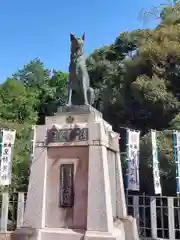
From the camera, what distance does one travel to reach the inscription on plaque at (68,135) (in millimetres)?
6957

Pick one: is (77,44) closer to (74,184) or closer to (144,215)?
(74,184)

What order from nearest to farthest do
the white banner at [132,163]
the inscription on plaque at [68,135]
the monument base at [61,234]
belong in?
1. the monument base at [61,234]
2. the inscription on plaque at [68,135]
3. the white banner at [132,163]

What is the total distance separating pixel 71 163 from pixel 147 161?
22.3 ft

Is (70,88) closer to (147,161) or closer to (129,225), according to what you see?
(129,225)

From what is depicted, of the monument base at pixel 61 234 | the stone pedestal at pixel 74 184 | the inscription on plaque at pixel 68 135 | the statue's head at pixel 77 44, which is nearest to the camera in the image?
the monument base at pixel 61 234

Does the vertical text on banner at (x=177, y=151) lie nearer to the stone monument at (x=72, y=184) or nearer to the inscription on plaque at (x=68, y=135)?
the stone monument at (x=72, y=184)

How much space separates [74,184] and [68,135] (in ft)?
3.84

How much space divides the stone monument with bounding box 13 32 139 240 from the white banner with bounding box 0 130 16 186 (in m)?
4.33

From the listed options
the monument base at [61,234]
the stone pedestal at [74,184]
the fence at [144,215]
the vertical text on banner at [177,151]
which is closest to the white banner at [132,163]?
the fence at [144,215]

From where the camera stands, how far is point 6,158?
11.2 m

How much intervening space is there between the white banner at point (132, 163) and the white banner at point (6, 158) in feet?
14.8

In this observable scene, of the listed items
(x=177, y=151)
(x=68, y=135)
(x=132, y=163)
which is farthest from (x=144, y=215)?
(x=68, y=135)

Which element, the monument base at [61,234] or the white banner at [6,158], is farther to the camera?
the white banner at [6,158]

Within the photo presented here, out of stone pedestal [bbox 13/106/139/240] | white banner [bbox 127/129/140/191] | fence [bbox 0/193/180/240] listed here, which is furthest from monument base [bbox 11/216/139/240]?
fence [bbox 0/193/180/240]
